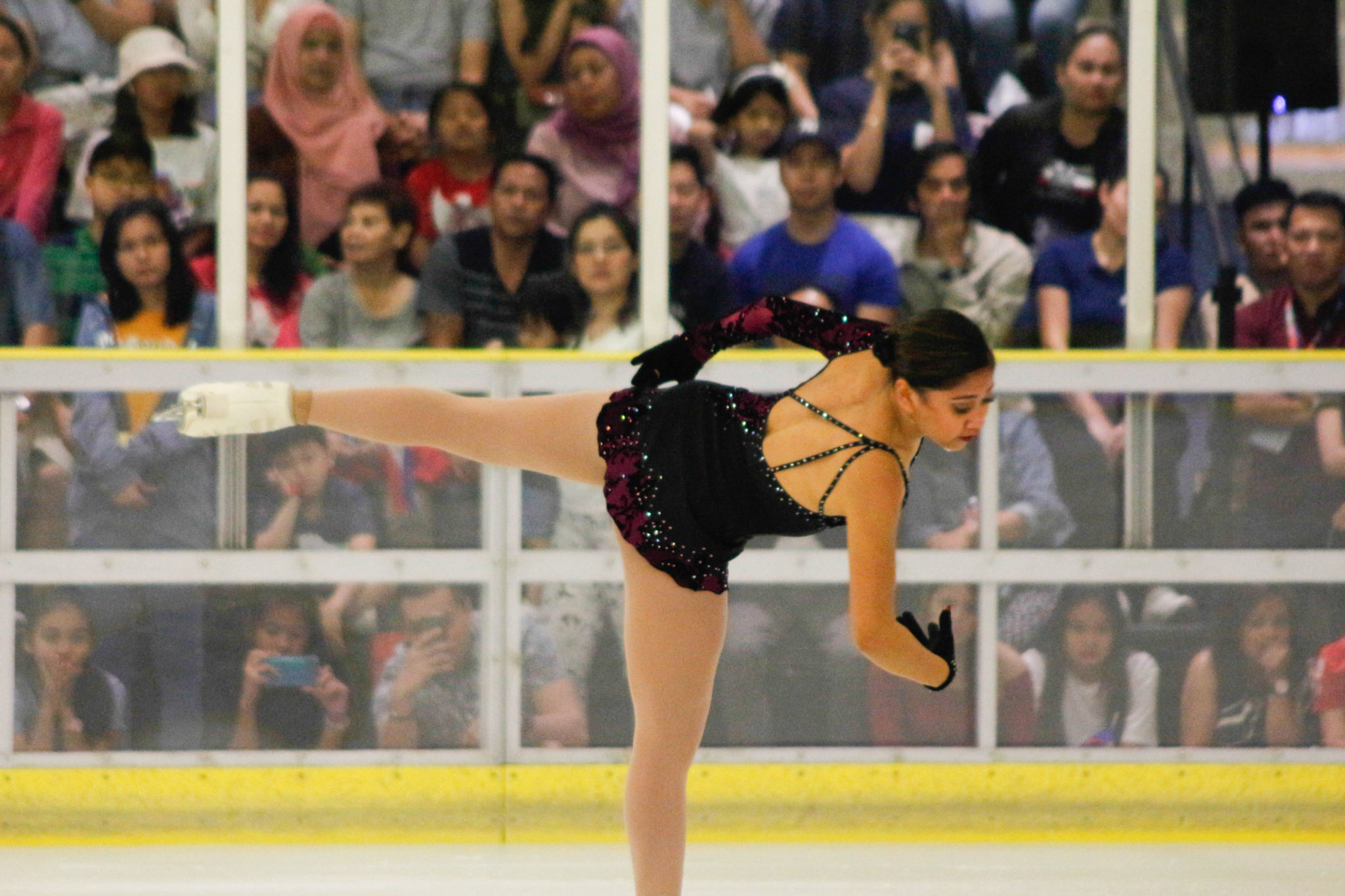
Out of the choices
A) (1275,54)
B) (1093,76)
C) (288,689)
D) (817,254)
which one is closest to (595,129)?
(817,254)

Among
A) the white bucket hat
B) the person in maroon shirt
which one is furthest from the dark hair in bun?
the white bucket hat

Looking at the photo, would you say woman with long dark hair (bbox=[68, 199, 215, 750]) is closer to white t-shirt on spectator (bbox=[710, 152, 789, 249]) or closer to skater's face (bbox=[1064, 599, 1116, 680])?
white t-shirt on spectator (bbox=[710, 152, 789, 249])

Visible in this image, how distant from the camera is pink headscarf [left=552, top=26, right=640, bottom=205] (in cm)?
401

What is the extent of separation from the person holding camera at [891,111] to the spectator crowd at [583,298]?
11mm

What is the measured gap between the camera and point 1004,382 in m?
3.61

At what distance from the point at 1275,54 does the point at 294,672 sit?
126 inches

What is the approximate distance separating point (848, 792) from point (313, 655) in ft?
4.43

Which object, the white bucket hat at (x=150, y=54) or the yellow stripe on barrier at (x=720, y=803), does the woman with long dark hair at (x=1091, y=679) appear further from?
the white bucket hat at (x=150, y=54)

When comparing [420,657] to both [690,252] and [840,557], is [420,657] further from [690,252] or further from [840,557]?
[690,252]

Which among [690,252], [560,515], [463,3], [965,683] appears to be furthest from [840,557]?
[463,3]

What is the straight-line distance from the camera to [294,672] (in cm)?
349

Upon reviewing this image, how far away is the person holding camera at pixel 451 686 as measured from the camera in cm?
352

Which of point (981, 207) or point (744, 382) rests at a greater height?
point (981, 207)

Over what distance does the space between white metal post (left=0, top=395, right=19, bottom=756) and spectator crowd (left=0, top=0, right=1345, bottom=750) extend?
1.4 inches
